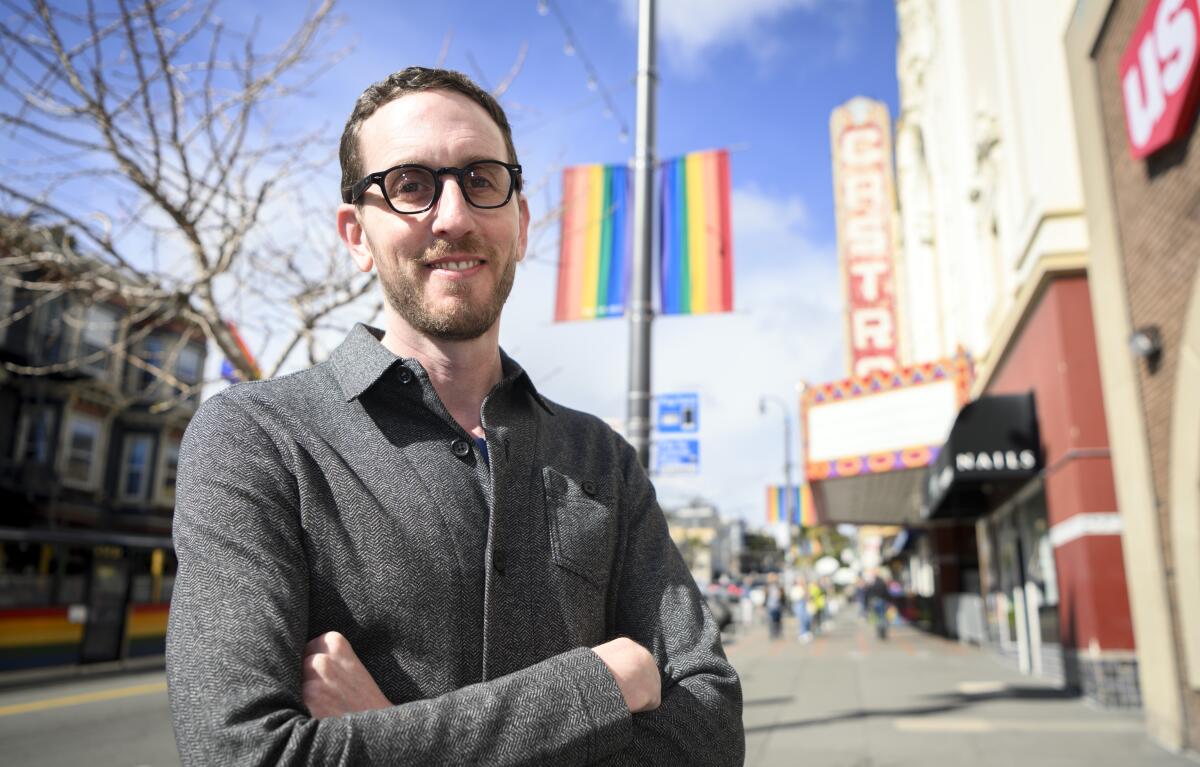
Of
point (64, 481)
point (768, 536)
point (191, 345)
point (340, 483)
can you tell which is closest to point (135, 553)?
point (64, 481)

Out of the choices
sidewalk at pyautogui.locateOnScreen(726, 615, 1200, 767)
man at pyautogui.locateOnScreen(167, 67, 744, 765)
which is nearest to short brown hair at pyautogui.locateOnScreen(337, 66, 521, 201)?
man at pyautogui.locateOnScreen(167, 67, 744, 765)

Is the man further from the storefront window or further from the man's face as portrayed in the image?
the storefront window

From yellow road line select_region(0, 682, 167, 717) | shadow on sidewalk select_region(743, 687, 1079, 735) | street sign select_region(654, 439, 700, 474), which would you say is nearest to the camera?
street sign select_region(654, 439, 700, 474)

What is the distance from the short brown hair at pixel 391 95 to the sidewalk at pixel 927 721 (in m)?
7.43

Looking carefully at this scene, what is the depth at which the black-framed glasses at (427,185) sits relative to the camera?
183cm

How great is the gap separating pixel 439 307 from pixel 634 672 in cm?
79

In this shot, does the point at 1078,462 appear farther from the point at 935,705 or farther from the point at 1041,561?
the point at 1041,561

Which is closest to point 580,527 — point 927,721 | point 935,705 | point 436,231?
point 436,231

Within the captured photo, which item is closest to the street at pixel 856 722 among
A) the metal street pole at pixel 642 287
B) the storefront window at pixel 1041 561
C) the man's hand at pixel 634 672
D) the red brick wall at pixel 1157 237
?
the storefront window at pixel 1041 561

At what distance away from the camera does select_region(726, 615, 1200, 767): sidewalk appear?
27.3ft

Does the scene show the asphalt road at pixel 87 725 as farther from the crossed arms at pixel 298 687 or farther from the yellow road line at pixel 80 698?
the crossed arms at pixel 298 687

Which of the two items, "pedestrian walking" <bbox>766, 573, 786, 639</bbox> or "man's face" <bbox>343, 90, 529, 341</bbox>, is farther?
"pedestrian walking" <bbox>766, 573, 786, 639</bbox>

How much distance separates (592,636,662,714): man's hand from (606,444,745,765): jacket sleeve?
63mm

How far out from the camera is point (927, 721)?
10.6 m
